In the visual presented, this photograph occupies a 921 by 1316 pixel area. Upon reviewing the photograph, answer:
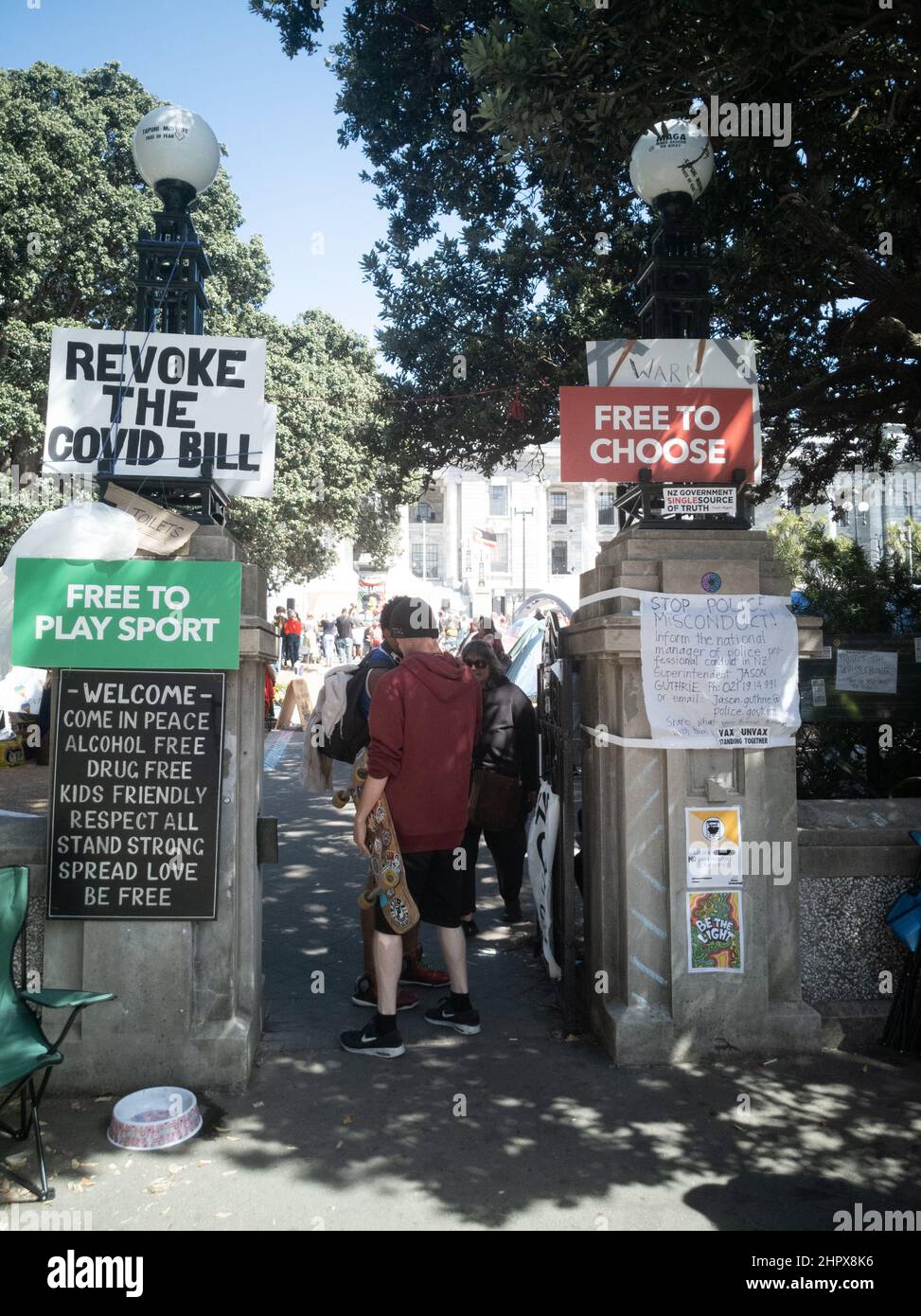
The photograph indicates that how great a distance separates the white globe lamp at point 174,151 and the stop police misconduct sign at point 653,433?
2.20m

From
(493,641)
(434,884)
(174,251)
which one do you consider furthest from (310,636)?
(434,884)

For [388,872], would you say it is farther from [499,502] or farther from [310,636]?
[499,502]

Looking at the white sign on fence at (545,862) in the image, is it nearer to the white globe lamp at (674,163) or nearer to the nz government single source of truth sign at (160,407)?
the nz government single source of truth sign at (160,407)

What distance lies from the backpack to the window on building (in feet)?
212

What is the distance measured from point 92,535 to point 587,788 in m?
2.78

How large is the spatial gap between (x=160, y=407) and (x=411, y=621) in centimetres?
162

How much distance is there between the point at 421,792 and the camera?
179 inches

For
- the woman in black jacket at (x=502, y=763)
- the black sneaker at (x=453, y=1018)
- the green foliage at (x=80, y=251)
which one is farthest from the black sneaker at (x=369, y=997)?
the green foliage at (x=80, y=251)

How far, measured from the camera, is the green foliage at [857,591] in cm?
797

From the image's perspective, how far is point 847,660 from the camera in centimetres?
717

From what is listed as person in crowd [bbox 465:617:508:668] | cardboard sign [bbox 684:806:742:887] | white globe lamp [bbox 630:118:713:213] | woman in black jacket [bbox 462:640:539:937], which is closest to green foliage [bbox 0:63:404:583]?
person in crowd [bbox 465:617:508:668]

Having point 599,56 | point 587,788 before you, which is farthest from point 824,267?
point 587,788

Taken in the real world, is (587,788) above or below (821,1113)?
above

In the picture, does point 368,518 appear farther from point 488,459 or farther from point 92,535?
point 92,535
